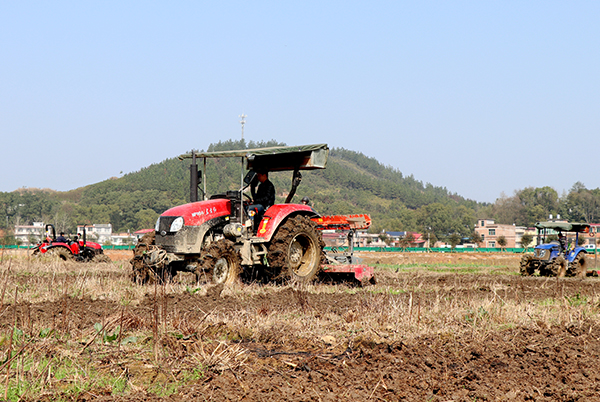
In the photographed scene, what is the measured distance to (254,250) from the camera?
11148 mm

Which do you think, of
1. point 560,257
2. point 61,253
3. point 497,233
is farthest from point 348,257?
point 497,233

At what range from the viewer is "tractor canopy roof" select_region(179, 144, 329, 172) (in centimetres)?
1120

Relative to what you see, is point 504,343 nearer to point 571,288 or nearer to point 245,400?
point 245,400

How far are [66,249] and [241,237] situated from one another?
12.8 metres

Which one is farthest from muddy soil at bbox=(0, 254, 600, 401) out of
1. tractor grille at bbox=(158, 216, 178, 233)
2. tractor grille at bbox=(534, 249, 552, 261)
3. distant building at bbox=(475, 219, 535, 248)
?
distant building at bbox=(475, 219, 535, 248)

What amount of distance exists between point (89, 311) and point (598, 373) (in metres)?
5.59

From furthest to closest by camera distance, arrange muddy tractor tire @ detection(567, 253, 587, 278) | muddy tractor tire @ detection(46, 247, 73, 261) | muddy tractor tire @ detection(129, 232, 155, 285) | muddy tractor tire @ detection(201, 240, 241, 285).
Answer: muddy tractor tire @ detection(46, 247, 73, 261)
muddy tractor tire @ detection(567, 253, 587, 278)
muddy tractor tire @ detection(129, 232, 155, 285)
muddy tractor tire @ detection(201, 240, 241, 285)

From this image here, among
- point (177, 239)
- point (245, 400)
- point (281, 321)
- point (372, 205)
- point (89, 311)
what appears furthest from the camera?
point (372, 205)

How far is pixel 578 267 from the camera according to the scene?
62.9 feet

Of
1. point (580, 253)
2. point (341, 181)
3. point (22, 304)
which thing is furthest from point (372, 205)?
point (22, 304)

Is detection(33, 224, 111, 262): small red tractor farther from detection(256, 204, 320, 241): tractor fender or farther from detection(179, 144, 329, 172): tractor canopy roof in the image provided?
detection(256, 204, 320, 241): tractor fender

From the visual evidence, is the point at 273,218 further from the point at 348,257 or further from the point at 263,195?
the point at 348,257

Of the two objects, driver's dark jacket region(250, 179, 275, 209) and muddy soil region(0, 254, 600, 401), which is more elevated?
driver's dark jacket region(250, 179, 275, 209)

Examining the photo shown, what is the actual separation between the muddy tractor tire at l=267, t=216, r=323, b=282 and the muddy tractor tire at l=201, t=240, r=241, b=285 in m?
0.69
